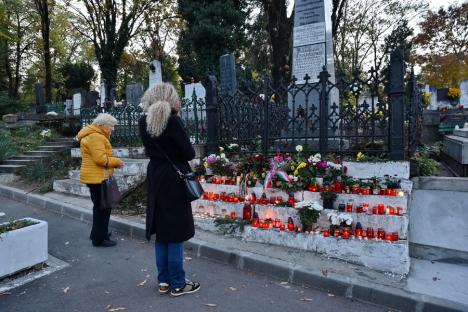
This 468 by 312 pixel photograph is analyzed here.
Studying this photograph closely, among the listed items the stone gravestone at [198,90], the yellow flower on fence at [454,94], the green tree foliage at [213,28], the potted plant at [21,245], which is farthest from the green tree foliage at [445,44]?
the potted plant at [21,245]

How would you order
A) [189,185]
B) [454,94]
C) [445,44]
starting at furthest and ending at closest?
[445,44]
[454,94]
[189,185]

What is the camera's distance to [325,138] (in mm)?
5176

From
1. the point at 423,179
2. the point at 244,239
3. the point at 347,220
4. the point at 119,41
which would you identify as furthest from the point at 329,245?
the point at 119,41

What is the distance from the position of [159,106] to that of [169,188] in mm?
740

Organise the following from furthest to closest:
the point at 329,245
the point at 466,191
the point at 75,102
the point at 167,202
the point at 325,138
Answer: the point at 75,102, the point at 325,138, the point at 466,191, the point at 329,245, the point at 167,202

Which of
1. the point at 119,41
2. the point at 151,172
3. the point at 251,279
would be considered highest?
the point at 119,41

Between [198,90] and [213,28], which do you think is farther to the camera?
[213,28]

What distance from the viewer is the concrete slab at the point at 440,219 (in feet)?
13.8

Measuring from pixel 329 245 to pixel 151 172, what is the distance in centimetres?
224

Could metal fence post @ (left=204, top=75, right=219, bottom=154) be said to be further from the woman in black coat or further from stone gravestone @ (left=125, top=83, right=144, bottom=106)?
stone gravestone @ (left=125, top=83, right=144, bottom=106)

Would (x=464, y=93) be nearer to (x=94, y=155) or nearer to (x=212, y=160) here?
(x=212, y=160)

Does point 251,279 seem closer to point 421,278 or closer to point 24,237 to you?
point 421,278

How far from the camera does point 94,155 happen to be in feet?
14.8

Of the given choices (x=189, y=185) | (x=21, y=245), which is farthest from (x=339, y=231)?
(x=21, y=245)
